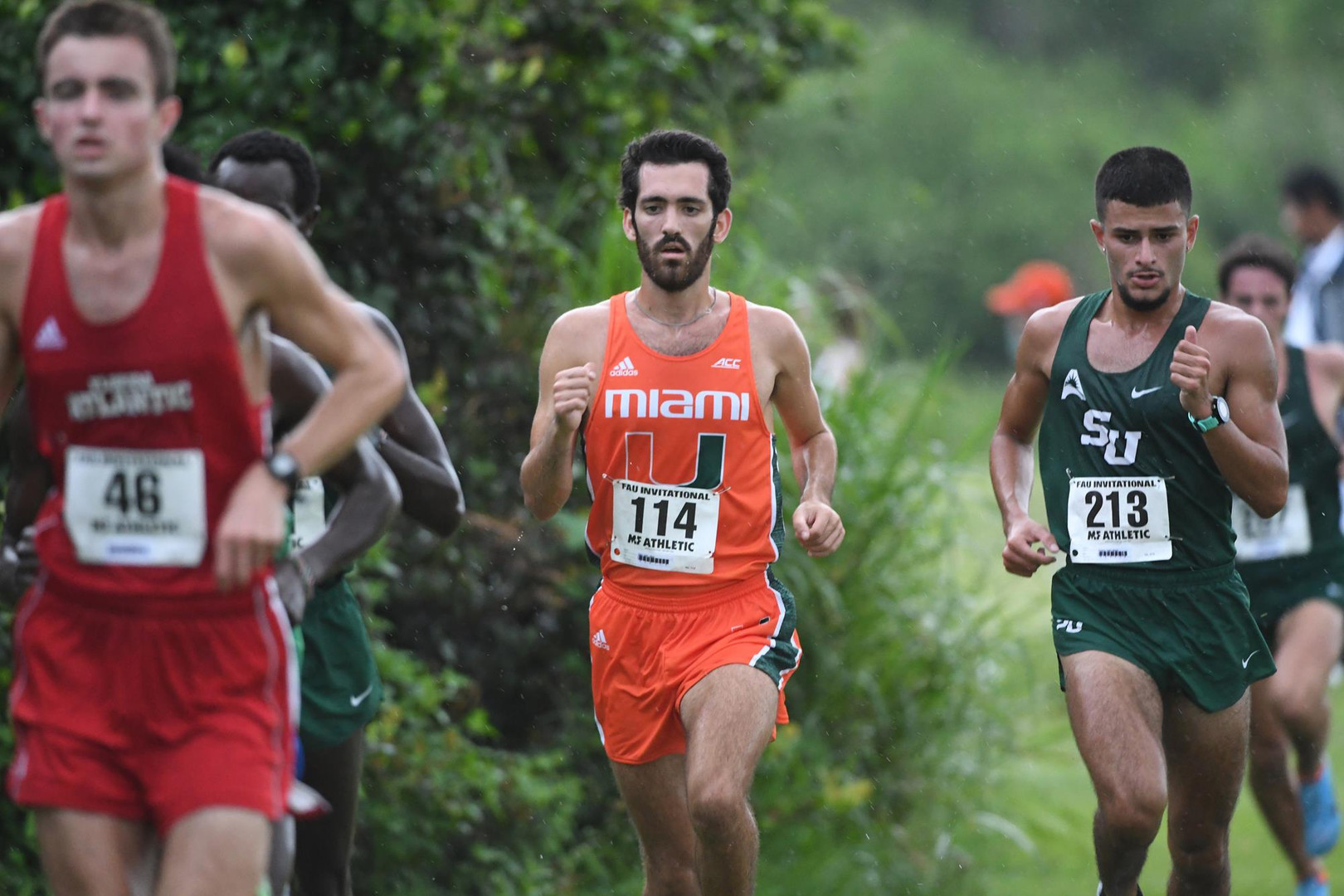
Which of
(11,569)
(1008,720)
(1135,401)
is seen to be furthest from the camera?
(1008,720)

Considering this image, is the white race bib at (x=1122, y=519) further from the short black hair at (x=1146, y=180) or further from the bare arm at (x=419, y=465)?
the bare arm at (x=419, y=465)

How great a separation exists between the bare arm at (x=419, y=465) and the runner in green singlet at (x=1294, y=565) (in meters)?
3.66

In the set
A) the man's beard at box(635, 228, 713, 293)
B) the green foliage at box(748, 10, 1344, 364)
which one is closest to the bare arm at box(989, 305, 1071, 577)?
the man's beard at box(635, 228, 713, 293)

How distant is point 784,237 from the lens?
27.2 meters

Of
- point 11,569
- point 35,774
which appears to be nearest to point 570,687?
point 11,569

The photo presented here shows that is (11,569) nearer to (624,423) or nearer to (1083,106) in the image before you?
Result: (624,423)

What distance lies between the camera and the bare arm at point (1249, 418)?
209 inches

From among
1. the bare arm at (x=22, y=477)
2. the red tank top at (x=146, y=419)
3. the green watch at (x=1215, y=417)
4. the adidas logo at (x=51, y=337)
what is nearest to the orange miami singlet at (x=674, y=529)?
the green watch at (x=1215, y=417)

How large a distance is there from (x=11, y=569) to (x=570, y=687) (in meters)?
4.09

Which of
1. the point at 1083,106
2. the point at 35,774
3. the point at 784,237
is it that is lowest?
the point at 35,774

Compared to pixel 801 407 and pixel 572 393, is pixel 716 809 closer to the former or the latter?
pixel 572 393

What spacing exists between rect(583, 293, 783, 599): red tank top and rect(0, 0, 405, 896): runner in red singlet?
177 centimetres

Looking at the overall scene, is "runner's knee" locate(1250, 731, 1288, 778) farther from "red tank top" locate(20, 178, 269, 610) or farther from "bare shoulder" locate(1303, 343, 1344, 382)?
"red tank top" locate(20, 178, 269, 610)

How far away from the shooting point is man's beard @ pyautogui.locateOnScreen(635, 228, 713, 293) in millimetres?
5645
